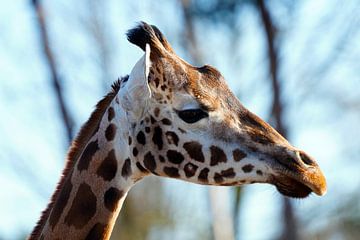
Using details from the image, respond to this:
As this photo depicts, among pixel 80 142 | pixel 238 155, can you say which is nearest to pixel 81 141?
pixel 80 142

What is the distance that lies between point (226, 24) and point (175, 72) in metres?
13.1

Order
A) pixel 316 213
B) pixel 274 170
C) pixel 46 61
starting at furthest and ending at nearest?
pixel 316 213 < pixel 46 61 < pixel 274 170

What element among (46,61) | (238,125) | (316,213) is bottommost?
(316,213)

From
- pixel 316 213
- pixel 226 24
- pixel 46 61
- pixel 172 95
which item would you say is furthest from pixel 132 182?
pixel 316 213

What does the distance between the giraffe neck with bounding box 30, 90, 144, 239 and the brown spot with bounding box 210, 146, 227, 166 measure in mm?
443

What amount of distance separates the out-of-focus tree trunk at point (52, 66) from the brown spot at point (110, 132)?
9773 mm

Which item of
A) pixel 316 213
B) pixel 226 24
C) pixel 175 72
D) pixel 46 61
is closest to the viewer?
pixel 175 72

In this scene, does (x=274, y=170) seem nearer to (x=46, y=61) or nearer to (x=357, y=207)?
(x=46, y=61)

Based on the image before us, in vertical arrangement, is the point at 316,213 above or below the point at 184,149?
below

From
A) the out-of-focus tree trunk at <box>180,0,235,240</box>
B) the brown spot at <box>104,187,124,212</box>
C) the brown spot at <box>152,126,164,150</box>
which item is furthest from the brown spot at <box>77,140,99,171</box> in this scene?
the out-of-focus tree trunk at <box>180,0,235,240</box>

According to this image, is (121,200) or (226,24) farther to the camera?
(226,24)

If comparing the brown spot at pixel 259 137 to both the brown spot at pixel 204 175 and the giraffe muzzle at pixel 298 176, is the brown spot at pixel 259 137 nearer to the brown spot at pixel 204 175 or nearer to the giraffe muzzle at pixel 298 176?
the giraffe muzzle at pixel 298 176

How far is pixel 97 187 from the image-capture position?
646 centimetres

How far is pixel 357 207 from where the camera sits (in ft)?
80.4
